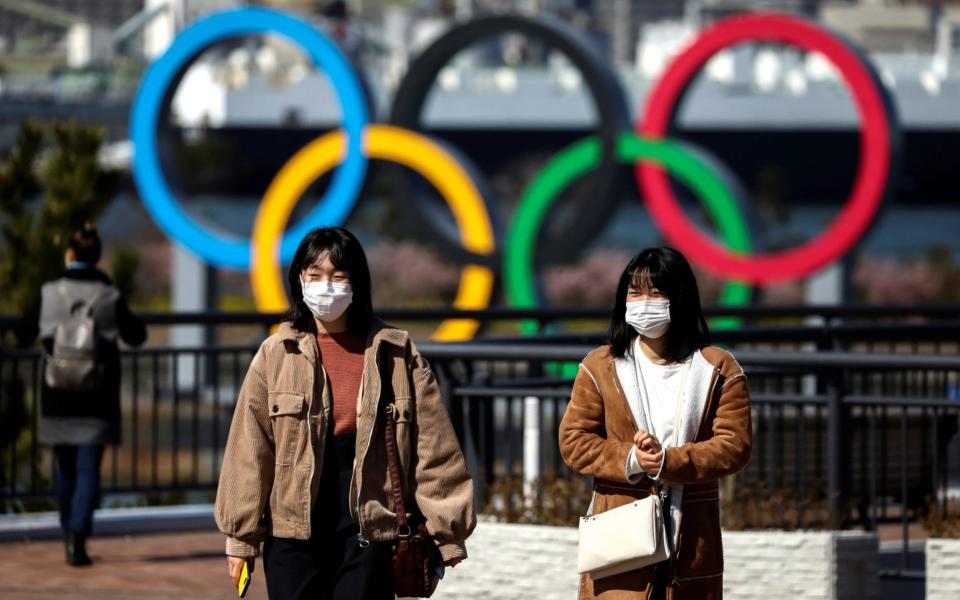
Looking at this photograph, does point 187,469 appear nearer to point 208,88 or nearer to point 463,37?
point 463,37

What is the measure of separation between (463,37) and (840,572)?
14401 millimetres

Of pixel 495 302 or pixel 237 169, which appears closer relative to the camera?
pixel 495 302

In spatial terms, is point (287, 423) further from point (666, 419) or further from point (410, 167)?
point (410, 167)

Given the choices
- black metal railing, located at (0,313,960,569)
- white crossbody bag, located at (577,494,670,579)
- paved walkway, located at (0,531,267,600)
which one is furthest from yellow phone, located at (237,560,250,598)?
paved walkway, located at (0,531,267,600)

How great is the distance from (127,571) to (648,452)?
4686 millimetres

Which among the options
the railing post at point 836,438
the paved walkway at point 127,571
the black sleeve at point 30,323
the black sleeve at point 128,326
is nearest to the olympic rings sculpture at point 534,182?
the paved walkway at point 127,571

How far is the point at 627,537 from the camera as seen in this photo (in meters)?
4.74

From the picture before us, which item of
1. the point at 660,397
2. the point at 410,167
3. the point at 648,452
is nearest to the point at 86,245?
the point at 660,397

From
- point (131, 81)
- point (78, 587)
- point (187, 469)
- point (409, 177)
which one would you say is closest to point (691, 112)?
point (131, 81)

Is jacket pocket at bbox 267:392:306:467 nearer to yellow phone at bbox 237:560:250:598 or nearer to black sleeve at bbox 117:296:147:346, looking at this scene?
yellow phone at bbox 237:560:250:598

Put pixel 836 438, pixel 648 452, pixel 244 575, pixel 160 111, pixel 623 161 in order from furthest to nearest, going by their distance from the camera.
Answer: pixel 160 111 → pixel 623 161 → pixel 836 438 → pixel 244 575 → pixel 648 452

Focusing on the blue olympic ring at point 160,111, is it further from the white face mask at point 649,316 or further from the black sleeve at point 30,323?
the white face mask at point 649,316

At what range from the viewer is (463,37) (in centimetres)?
2062

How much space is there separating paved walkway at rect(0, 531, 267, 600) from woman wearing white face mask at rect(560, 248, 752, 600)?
3.41 meters
